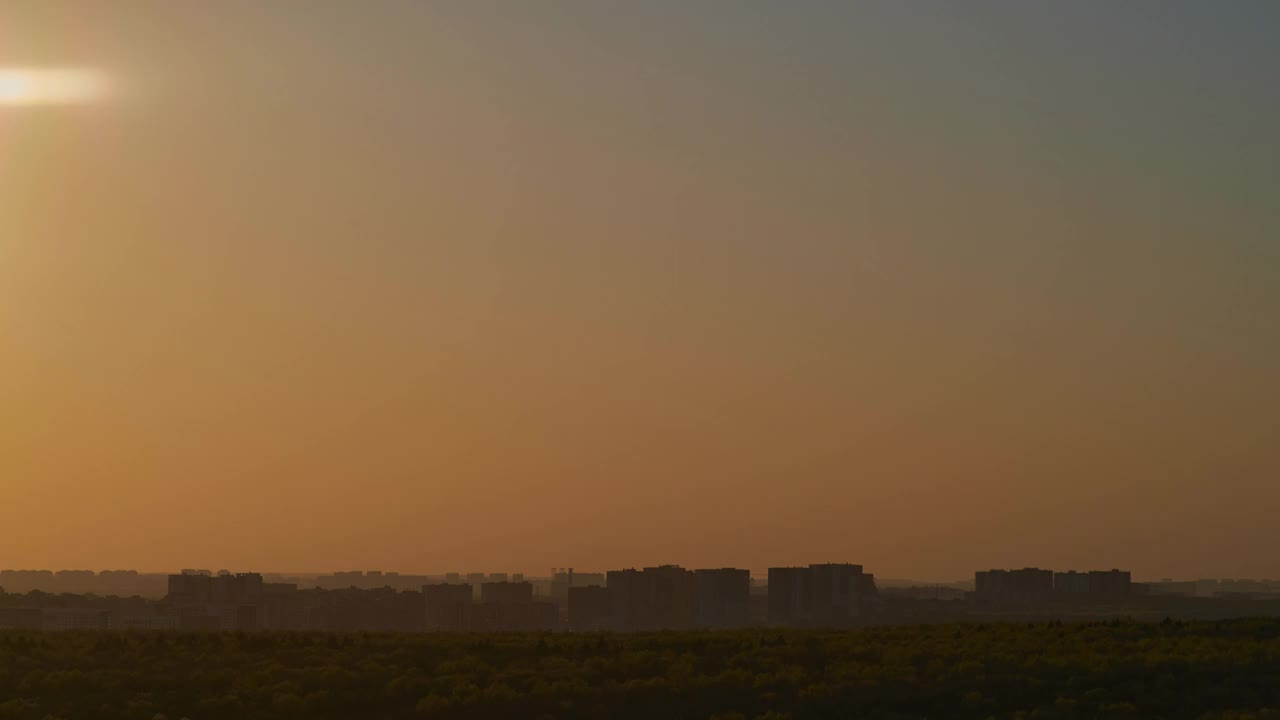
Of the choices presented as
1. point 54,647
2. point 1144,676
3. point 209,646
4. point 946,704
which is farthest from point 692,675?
point 54,647

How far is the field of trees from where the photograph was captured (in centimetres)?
4353

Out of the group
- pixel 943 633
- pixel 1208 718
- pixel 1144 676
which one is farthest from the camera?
pixel 943 633

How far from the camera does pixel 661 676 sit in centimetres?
4856

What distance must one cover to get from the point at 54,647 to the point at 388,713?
16669 millimetres

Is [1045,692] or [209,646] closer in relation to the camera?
[1045,692]

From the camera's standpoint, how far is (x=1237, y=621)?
60.0m

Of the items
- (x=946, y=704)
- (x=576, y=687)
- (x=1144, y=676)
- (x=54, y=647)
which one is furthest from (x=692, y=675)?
(x=54, y=647)

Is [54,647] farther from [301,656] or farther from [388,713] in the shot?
[388,713]

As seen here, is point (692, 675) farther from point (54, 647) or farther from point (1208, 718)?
point (54, 647)

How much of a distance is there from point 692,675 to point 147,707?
53.2 ft

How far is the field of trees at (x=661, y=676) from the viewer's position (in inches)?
1714

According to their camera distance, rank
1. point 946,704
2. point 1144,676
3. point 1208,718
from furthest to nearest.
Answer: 1. point 1144,676
2. point 946,704
3. point 1208,718

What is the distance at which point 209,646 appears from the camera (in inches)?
2172

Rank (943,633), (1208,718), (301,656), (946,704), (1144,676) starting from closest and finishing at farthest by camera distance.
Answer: (1208,718) → (946,704) → (1144,676) → (301,656) → (943,633)
